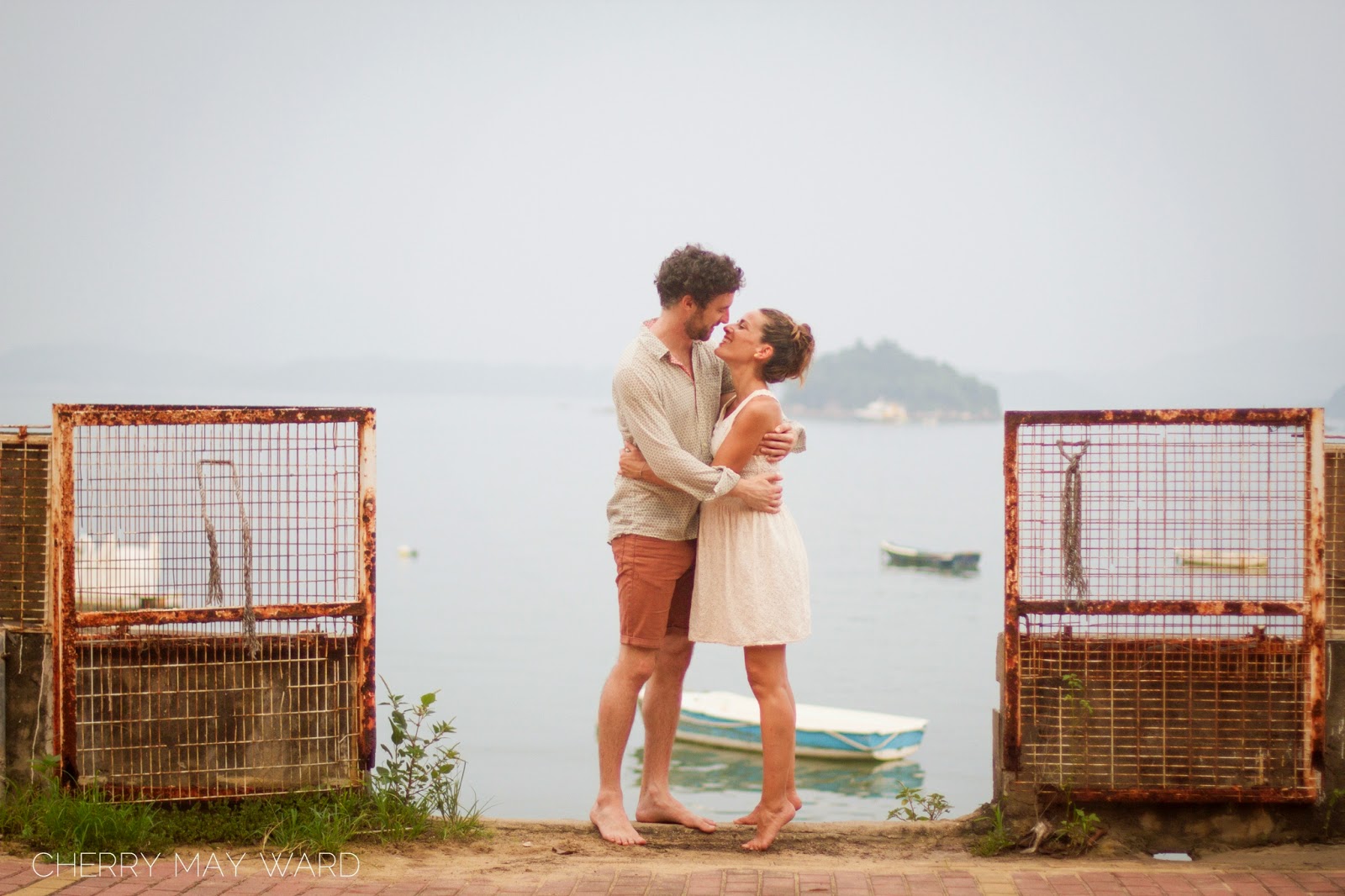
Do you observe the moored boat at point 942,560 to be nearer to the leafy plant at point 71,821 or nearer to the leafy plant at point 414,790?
the leafy plant at point 414,790

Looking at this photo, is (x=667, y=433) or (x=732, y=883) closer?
(x=732, y=883)

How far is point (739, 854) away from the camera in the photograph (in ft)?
15.6

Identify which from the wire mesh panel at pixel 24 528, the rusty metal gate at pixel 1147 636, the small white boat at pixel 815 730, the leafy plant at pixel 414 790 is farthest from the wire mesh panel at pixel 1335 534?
the small white boat at pixel 815 730

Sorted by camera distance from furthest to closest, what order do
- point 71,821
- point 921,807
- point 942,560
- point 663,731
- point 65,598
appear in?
1. point 942,560
2. point 921,807
3. point 663,731
4. point 65,598
5. point 71,821

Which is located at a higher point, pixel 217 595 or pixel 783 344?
pixel 783 344

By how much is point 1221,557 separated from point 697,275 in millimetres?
2338

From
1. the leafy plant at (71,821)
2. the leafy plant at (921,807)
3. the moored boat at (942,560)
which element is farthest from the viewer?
the moored boat at (942,560)

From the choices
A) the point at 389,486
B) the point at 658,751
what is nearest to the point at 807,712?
Answer: the point at 658,751

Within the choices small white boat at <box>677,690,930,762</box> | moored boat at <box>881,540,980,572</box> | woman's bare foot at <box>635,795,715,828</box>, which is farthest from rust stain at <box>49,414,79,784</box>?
moored boat at <box>881,540,980,572</box>

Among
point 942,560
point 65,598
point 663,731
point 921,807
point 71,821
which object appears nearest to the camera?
point 71,821

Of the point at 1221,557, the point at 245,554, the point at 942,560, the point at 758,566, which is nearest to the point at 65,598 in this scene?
the point at 245,554

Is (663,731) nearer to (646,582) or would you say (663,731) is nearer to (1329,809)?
(646,582)

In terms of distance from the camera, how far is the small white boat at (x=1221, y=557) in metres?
4.77

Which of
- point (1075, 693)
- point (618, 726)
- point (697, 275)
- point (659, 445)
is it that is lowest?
point (618, 726)
